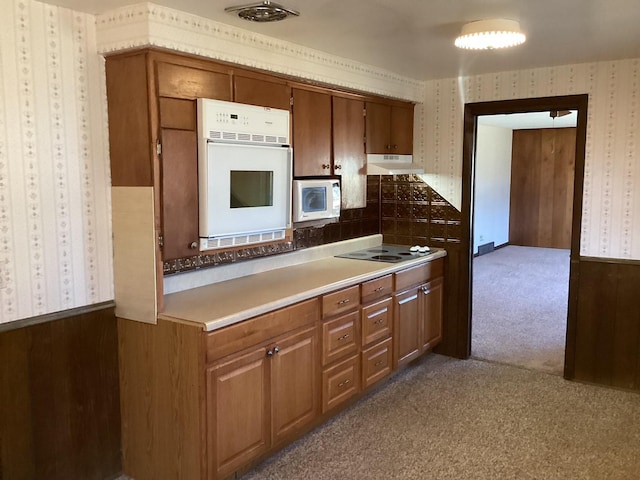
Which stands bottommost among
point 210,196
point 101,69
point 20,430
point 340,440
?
point 340,440

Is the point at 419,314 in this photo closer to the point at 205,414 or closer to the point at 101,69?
the point at 205,414

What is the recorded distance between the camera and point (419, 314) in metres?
4.25

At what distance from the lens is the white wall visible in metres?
9.38

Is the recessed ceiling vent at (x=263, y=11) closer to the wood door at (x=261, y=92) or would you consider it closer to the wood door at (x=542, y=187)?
the wood door at (x=261, y=92)

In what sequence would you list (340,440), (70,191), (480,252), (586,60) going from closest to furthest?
(70,191), (340,440), (586,60), (480,252)

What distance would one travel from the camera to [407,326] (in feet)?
13.4

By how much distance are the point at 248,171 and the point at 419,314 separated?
194cm

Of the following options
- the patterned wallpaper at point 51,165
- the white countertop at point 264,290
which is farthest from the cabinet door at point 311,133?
the patterned wallpaper at point 51,165

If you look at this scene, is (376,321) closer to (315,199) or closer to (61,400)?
(315,199)

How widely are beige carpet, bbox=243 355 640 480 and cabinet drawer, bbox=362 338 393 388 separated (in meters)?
0.16

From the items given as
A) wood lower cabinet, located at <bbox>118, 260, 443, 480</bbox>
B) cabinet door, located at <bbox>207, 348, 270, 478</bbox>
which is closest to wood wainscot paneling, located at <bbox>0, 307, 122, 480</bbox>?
wood lower cabinet, located at <bbox>118, 260, 443, 480</bbox>

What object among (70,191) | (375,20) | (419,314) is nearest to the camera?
(70,191)

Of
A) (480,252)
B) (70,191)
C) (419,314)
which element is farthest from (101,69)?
(480,252)

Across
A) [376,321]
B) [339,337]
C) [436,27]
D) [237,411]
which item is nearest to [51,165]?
[237,411]
